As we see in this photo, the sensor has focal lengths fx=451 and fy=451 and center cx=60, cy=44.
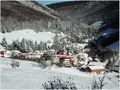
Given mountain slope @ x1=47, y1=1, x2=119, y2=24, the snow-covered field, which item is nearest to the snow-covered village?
A: the snow-covered field

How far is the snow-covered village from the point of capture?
87.4 ft

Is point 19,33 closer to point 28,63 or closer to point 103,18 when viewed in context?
point 28,63

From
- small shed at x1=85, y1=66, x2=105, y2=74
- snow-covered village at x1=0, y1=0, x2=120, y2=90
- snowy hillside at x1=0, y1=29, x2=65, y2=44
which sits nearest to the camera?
snow-covered village at x1=0, y1=0, x2=120, y2=90

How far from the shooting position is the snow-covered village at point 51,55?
2662cm

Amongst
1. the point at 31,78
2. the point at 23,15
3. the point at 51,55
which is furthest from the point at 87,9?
the point at 31,78

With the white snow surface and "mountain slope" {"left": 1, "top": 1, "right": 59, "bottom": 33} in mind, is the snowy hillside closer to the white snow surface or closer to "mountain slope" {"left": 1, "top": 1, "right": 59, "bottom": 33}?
the white snow surface

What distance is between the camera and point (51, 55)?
4225 cm

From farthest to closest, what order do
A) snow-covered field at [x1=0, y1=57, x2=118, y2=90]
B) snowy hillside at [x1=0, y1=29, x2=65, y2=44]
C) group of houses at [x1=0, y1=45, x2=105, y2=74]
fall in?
snowy hillside at [x1=0, y1=29, x2=65, y2=44]
group of houses at [x1=0, y1=45, x2=105, y2=74]
snow-covered field at [x1=0, y1=57, x2=118, y2=90]

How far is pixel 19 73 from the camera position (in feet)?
97.1

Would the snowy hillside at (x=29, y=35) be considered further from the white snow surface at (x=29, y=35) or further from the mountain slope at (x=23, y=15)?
the mountain slope at (x=23, y=15)

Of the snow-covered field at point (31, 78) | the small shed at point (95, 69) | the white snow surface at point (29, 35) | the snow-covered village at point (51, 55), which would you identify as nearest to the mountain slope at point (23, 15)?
the snow-covered village at point (51, 55)

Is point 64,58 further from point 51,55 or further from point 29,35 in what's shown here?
point 29,35

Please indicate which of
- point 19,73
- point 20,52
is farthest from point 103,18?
point 19,73

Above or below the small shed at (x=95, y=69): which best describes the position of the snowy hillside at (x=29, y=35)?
above
